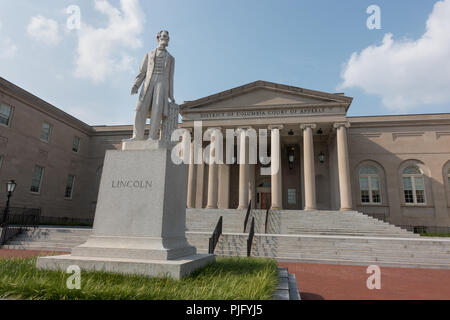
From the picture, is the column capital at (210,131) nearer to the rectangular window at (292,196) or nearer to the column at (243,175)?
the column at (243,175)

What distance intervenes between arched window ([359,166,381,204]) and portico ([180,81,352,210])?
3356 mm

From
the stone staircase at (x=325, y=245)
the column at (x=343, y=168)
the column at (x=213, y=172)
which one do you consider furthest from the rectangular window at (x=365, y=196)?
the column at (x=213, y=172)

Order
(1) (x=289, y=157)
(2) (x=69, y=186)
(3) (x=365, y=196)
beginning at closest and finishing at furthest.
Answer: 1. (1) (x=289, y=157)
2. (3) (x=365, y=196)
3. (2) (x=69, y=186)

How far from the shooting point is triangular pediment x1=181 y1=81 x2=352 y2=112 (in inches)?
947

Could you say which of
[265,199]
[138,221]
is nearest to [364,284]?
[138,221]

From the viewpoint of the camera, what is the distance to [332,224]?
719 inches

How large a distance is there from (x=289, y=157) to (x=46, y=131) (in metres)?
23.1

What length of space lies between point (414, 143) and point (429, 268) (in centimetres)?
2073

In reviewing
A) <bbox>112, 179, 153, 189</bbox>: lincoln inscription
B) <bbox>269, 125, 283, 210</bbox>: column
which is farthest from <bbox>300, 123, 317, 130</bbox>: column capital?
<bbox>112, 179, 153, 189</bbox>: lincoln inscription

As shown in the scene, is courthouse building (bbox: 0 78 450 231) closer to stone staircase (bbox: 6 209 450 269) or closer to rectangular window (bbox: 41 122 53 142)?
rectangular window (bbox: 41 122 53 142)

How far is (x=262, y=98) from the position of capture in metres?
25.4

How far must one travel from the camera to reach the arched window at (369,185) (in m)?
27.1

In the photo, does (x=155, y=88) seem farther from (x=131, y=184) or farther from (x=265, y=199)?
(x=265, y=199)
